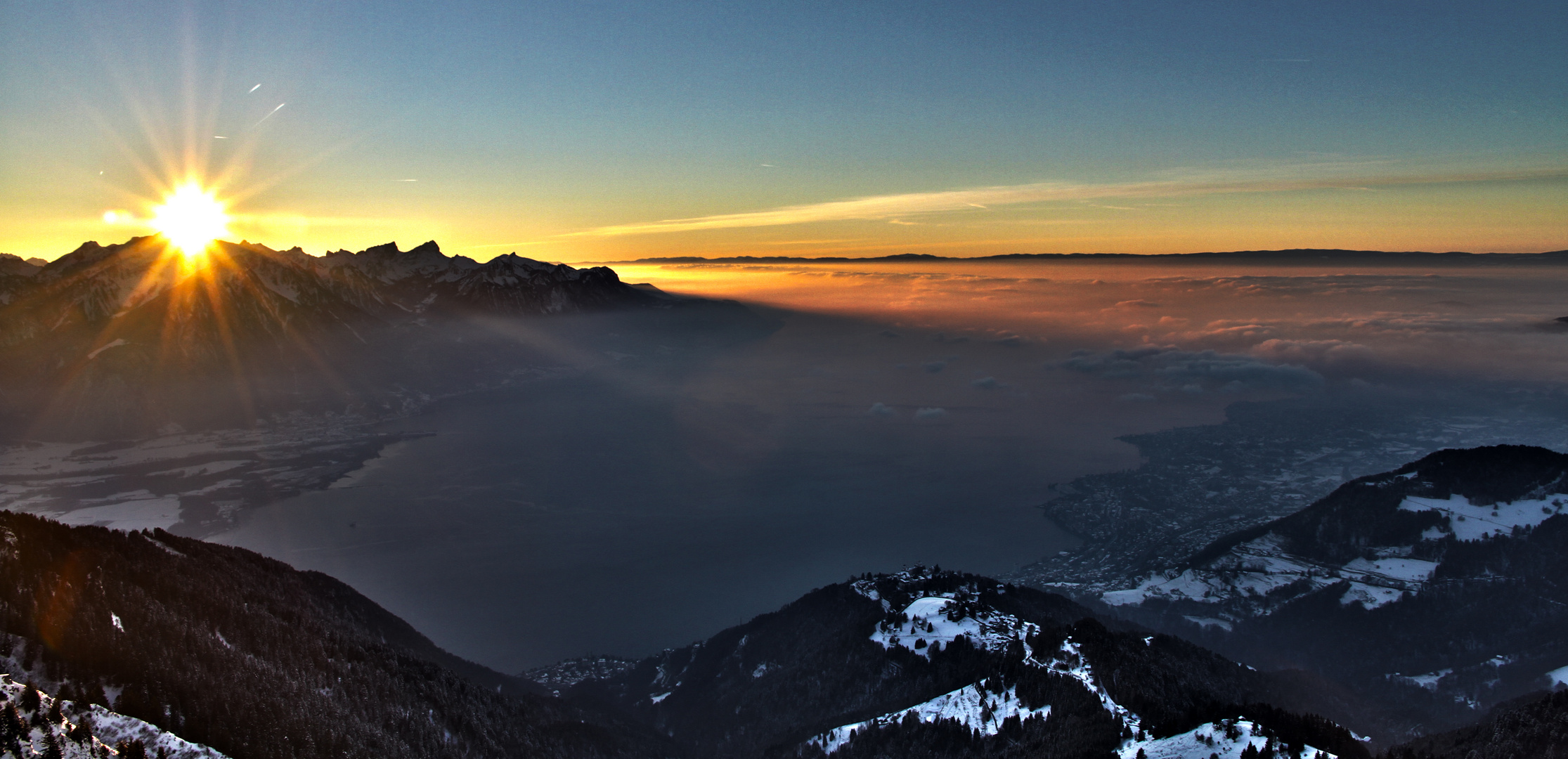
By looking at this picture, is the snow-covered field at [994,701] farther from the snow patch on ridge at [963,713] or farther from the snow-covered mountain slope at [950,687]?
the snow-covered mountain slope at [950,687]

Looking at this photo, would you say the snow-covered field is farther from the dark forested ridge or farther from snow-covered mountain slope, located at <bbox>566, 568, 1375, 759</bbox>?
the dark forested ridge

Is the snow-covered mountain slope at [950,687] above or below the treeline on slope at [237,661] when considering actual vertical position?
below

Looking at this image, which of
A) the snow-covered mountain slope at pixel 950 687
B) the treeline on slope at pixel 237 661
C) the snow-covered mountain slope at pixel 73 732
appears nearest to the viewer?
the snow-covered mountain slope at pixel 73 732

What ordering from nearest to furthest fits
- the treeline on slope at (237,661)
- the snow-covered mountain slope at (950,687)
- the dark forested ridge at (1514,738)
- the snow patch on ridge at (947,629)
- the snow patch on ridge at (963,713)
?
the treeline on slope at (237,661), the dark forested ridge at (1514,738), the snow-covered mountain slope at (950,687), the snow patch on ridge at (963,713), the snow patch on ridge at (947,629)

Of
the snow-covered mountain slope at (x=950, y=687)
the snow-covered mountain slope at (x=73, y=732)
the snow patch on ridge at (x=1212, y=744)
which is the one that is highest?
the snow-covered mountain slope at (x=73, y=732)

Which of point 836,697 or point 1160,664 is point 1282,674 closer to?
point 1160,664

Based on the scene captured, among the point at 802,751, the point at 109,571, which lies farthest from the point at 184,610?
the point at 802,751

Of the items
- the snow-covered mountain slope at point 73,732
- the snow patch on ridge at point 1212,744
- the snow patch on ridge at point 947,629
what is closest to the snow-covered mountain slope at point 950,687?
the snow patch on ridge at point 947,629

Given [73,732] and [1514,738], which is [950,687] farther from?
[73,732]

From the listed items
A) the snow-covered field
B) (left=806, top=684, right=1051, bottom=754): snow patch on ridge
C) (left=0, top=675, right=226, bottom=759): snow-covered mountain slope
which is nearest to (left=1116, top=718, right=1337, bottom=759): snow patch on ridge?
the snow-covered field
